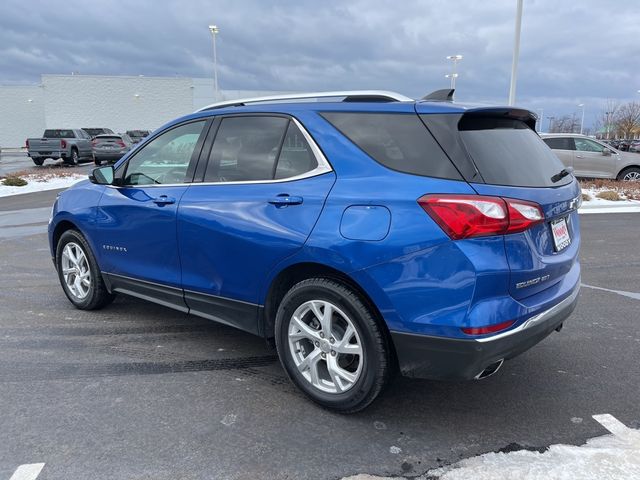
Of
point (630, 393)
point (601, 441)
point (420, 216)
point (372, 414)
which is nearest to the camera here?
point (420, 216)

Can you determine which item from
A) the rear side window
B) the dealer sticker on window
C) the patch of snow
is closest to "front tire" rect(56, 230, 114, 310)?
the rear side window

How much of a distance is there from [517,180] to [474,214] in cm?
46

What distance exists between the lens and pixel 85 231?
15.2ft

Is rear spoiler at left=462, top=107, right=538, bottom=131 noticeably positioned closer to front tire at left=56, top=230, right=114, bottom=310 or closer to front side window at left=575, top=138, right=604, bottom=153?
front tire at left=56, top=230, right=114, bottom=310

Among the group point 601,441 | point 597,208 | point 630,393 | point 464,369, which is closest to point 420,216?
point 464,369

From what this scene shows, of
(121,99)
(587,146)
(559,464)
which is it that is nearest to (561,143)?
(587,146)

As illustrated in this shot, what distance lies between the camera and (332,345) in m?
3.04

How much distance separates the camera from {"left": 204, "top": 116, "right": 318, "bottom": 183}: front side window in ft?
10.7

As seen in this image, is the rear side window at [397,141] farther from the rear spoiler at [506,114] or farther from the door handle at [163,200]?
the door handle at [163,200]

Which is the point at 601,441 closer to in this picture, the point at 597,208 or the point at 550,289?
the point at 550,289

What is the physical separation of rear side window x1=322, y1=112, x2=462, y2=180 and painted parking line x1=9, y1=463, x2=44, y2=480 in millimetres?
2348

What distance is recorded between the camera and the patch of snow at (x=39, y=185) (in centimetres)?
1580

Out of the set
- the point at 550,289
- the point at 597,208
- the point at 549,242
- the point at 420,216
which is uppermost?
the point at 420,216

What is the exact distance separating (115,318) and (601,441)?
12.8 ft
